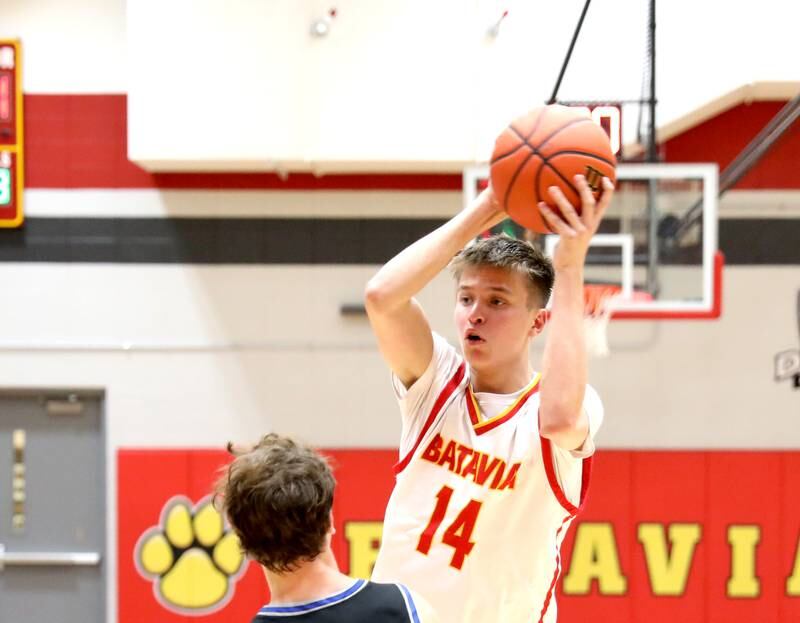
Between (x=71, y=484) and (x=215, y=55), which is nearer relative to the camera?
(x=215, y=55)

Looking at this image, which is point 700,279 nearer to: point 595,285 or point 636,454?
point 595,285

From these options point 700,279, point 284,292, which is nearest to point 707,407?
point 700,279

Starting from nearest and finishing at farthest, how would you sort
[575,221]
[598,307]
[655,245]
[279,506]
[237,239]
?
[279,506], [575,221], [598,307], [655,245], [237,239]

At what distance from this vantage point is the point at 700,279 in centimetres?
489

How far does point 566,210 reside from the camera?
6.34ft

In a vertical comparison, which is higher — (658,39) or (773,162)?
(658,39)

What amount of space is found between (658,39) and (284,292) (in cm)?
290

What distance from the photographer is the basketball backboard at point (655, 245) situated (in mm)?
4816

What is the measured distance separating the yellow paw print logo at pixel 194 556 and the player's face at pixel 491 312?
4395 millimetres

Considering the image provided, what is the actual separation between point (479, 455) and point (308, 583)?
57 centimetres

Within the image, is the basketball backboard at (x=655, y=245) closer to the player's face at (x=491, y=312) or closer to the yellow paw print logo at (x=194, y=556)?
the player's face at (x=491, y=312)

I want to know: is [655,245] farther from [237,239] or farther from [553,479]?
[553,479]

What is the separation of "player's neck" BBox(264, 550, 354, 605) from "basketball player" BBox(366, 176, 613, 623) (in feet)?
1.39

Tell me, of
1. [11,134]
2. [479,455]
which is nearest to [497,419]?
[479,455]
